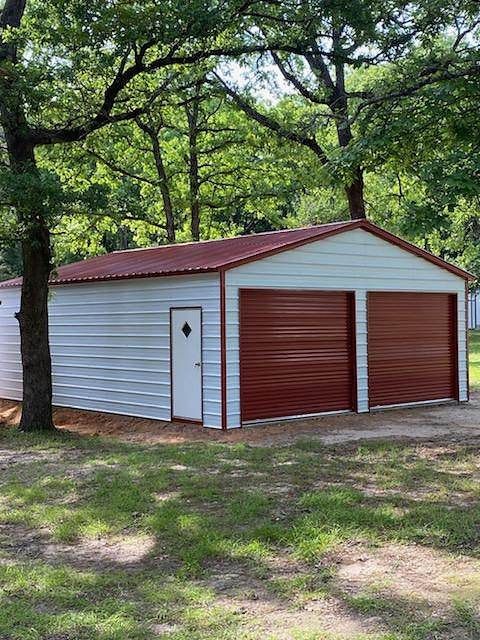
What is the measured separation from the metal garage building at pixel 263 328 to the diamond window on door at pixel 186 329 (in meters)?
0.03

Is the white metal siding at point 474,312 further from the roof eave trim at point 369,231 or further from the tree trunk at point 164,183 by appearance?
the roof eave trim at point 369,231

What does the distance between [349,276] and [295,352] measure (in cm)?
185

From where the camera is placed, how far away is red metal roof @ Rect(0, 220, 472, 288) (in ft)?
37.2

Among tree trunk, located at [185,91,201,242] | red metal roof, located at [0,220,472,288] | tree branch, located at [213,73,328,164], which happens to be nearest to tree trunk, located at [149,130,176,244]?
tree trunk, located at [185,91,201,242]

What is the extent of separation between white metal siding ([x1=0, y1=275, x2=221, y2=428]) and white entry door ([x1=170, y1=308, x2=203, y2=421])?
0.48 feet

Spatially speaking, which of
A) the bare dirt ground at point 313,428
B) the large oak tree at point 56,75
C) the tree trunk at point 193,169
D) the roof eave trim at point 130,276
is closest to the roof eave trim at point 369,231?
the roof eave trim at point 130,276

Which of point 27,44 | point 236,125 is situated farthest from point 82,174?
point 27,44

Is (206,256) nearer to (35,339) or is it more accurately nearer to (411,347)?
(35,339)

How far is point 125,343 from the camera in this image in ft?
42.3

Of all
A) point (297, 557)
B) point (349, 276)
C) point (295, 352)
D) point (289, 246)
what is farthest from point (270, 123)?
point (297, 557)

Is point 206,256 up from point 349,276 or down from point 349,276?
up

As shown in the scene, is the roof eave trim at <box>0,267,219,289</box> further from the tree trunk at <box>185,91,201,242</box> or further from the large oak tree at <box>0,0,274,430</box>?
the tree trunk at <box>185,91,201,242</box>

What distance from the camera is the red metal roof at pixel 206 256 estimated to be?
1134cm

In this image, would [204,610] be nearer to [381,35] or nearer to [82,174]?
[381,35]
